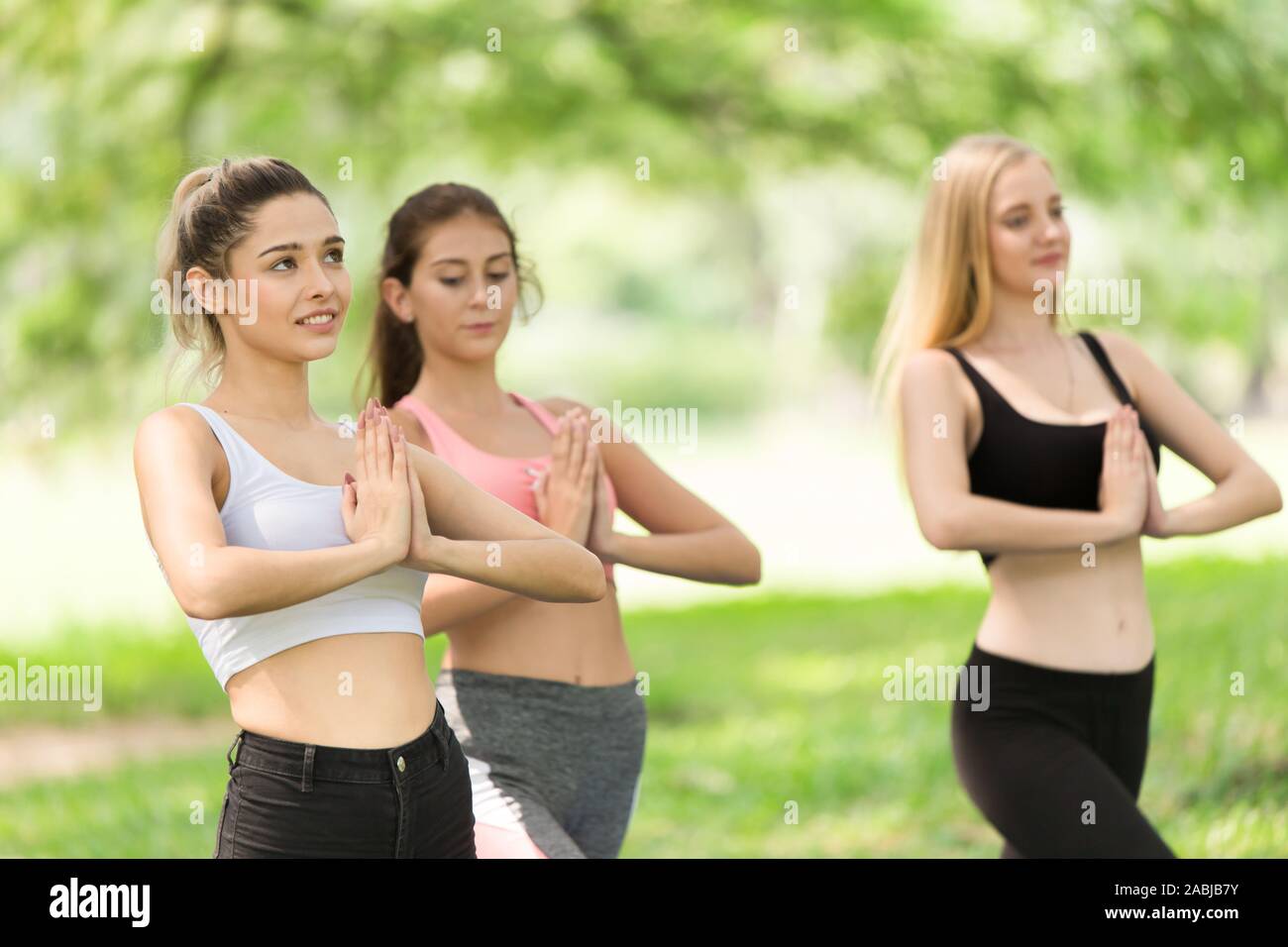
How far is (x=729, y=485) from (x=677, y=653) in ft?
50.3

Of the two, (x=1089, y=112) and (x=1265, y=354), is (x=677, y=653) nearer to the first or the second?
(x=1089, y=112)

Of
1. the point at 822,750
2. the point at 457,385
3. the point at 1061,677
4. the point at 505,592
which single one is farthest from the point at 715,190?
the point at 505,592

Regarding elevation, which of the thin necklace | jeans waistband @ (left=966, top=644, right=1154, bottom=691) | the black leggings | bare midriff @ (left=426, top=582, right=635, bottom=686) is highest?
the thin necklace

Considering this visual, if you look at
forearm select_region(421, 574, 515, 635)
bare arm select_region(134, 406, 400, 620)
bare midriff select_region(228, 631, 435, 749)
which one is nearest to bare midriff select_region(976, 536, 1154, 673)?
forearm select_region(421, 574, 515, 635)

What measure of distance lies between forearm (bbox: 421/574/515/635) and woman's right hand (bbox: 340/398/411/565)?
653 millimetres

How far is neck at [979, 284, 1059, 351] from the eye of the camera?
3766 millimetres

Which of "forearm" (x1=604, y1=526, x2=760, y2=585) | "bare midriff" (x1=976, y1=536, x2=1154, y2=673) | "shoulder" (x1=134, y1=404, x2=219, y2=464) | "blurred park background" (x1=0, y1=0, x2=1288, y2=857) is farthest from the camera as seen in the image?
"blurred park background" (x1=0, y1=0, x2=1288, y2=857)

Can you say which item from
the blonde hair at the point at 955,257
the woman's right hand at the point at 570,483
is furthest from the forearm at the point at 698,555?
the blonde hair at the point at 955,257

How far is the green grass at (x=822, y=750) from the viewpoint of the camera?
6391 mm

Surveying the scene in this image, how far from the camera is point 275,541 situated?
2430 millimetres

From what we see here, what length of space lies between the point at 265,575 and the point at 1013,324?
2.17 metres

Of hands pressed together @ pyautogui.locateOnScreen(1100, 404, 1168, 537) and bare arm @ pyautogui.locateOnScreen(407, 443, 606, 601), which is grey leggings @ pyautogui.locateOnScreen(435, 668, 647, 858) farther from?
hands pressed together @ pyautogui.locateOnScreen(1100, 404, 1168, 537)

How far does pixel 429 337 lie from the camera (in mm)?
3426
